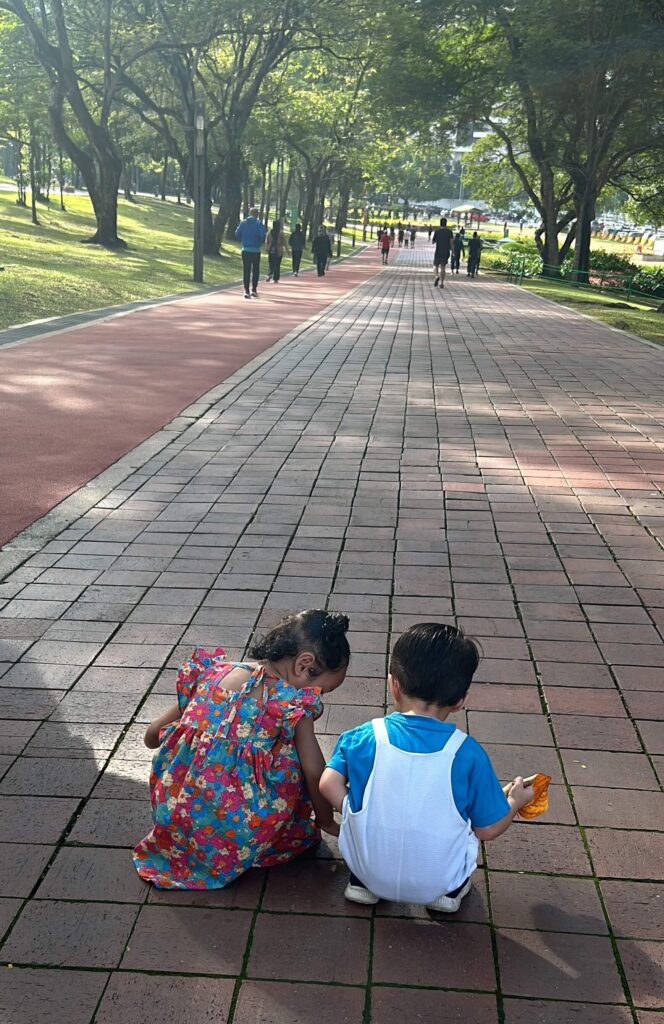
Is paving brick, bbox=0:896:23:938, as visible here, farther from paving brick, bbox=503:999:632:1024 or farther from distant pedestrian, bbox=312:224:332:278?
distant pedestrian, bbox=312:224:332:278

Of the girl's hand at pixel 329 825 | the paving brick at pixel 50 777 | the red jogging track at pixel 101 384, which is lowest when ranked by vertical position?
the red jogging track at pixel 101 384

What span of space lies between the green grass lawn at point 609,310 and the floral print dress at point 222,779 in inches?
606

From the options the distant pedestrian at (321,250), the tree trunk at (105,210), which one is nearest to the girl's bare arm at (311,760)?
the distant pedestrian at (321,250)

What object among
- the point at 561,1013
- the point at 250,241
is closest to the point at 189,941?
the point at 561,1013

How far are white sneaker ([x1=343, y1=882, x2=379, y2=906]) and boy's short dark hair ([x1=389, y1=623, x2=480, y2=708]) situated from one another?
57 centimetres

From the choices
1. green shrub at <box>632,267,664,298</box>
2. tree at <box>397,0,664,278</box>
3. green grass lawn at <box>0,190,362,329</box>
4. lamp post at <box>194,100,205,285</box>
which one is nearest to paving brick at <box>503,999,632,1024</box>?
green grass lawn at <box>0,190,362,329</box>

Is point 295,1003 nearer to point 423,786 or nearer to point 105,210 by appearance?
point 423,786

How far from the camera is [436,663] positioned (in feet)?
8.65

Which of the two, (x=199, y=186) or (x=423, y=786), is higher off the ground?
(x=199, y=186)

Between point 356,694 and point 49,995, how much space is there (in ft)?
5.75

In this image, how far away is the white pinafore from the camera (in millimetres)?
2652

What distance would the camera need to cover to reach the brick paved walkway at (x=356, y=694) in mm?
2510

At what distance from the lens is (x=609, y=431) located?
9.12 m

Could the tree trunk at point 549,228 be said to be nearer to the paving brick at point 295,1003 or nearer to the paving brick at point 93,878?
the paving brick at point 93,878
